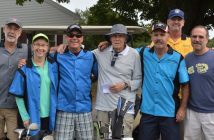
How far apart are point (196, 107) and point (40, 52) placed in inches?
77.7

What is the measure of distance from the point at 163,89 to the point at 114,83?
1.92ft

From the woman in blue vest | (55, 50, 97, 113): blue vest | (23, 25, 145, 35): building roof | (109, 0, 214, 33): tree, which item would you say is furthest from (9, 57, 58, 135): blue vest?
(109, 0, 214, 33): tree

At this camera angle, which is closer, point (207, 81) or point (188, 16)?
point (207, 81)

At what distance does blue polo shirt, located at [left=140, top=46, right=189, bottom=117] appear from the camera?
4.73 m

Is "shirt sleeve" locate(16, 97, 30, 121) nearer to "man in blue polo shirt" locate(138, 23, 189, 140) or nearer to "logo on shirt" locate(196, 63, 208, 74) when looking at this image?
"man in blue polo shirt" locate(138, 23, 189, 140)

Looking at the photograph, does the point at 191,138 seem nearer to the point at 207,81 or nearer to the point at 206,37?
the point at 207,81

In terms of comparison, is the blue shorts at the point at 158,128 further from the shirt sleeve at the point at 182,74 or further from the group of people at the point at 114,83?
the shirt sleeve at the point at 182,74

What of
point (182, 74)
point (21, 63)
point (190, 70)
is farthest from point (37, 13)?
point (182, 74)

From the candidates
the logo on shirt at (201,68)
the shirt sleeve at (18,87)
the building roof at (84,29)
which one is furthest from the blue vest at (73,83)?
the building roof at (84,29)

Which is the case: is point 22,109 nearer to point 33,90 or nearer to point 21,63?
point 33,90

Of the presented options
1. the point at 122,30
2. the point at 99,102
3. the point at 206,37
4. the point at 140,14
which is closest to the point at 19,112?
the point at 99,102

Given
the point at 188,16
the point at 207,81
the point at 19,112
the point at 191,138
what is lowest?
the point at 191,138

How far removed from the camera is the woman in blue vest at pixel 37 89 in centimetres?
450

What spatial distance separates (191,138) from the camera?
4941 mm
